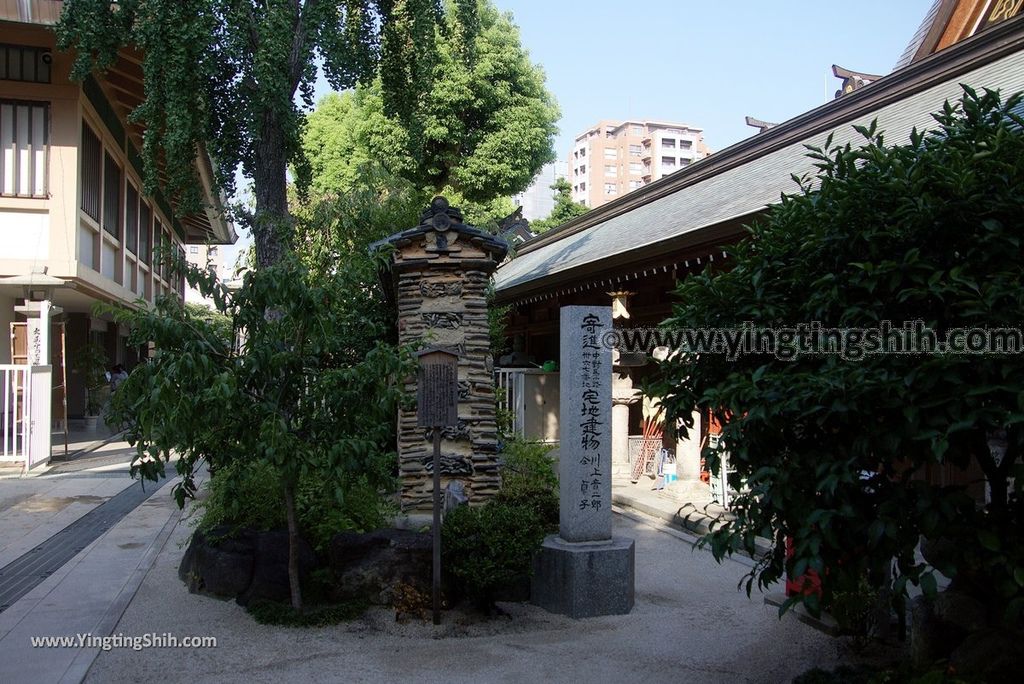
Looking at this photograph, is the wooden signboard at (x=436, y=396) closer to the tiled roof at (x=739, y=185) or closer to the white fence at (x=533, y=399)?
the tiled roof at (x=739, y=185)

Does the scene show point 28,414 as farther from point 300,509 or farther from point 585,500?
point 585,500

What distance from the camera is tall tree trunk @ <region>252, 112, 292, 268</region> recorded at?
36.4 feet

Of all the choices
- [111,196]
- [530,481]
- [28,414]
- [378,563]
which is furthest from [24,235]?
[378,563]

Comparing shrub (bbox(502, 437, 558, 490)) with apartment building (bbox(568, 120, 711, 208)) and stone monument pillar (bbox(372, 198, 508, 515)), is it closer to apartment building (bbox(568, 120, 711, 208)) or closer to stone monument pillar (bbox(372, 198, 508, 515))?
stone monument pillar (bbox(372, 198, 508, 515))

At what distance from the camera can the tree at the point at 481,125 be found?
2286 centimetres

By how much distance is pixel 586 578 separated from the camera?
6.53 m

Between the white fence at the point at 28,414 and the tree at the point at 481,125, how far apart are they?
34.2 ft

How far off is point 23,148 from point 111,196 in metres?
4.38

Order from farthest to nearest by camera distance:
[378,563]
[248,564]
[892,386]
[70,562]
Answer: [70,562] → [248,564] → [378,563] → [892,386]

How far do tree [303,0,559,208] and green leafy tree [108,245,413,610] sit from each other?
55.0 feet

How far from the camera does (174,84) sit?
10.4 metres

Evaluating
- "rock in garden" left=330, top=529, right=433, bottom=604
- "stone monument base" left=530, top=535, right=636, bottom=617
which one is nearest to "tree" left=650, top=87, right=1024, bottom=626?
"stone monument base" left=530, top=535, right=636, bottom=617

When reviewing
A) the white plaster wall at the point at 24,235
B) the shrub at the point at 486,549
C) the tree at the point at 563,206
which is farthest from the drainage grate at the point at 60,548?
the tree at the point at 563,206

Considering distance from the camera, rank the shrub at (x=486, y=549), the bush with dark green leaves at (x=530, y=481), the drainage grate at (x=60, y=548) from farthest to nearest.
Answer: the bush with dark green leaves at (x=530, y=481), the drainage grate at (x=60, y=548), the shrub at (x=486, y=549)
